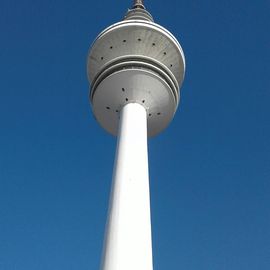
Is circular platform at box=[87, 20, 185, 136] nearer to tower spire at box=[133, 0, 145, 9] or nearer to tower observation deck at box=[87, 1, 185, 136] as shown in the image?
tower observation deck at box=[87, 1, 185, 136]

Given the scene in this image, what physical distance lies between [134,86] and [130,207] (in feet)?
33.5

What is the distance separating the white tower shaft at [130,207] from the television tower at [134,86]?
0.06 m

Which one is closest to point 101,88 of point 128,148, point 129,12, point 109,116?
point 109,116

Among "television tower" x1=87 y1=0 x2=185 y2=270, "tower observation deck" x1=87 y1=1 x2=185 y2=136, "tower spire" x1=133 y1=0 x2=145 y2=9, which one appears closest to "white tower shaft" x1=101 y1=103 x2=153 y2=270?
"television tower" x1=87 y1=0 x2=185 y2=270

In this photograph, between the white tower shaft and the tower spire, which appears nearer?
the white tower shaft

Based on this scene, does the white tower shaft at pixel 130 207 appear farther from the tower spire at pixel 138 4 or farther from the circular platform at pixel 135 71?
the tower spire at pixel 138 4

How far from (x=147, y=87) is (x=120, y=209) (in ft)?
34.8

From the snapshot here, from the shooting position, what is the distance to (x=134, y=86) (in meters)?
29.5

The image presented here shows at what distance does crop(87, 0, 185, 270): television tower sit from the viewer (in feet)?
81.5

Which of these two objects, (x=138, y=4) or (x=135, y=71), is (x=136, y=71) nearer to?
(x=135, y=71)

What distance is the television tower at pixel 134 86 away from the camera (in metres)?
24.8

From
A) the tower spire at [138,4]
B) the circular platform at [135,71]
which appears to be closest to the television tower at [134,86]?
the circular platform at [135,71]

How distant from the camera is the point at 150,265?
1995 cm

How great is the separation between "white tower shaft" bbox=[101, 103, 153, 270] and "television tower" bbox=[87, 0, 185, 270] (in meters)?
0.06
